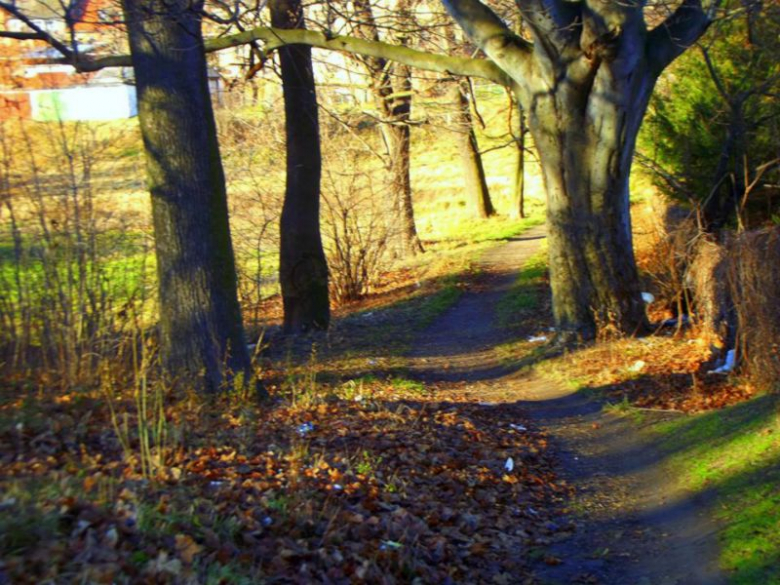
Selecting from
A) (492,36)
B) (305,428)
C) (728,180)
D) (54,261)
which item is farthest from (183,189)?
(728,180)

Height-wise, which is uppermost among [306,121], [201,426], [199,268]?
[306,121]

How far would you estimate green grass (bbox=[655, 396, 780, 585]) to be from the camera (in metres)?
5.77

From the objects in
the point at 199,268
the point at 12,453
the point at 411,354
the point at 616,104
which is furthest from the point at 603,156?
the point at 12,453

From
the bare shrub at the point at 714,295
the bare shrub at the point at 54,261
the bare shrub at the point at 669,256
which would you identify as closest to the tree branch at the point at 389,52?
the bare shrub at the point at 669,256

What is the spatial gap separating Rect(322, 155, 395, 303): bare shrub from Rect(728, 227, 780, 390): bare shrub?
11.2 metres

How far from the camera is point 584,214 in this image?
12711 mm

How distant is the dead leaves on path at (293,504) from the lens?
489 cm

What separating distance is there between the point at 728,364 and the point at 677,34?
15.9 ft

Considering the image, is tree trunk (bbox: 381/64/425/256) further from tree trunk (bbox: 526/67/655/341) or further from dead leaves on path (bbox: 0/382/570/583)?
dead leaves on path (bbox: 0/382/570/583)

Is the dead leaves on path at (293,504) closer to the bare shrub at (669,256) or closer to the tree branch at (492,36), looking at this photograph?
the bare shrub at (669,256)

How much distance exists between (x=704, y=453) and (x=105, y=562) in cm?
542

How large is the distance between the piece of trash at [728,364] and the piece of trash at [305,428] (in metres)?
4.75

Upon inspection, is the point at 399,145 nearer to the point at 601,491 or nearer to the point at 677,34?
the point at 677,34

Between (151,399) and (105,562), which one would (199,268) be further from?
(105,562)
